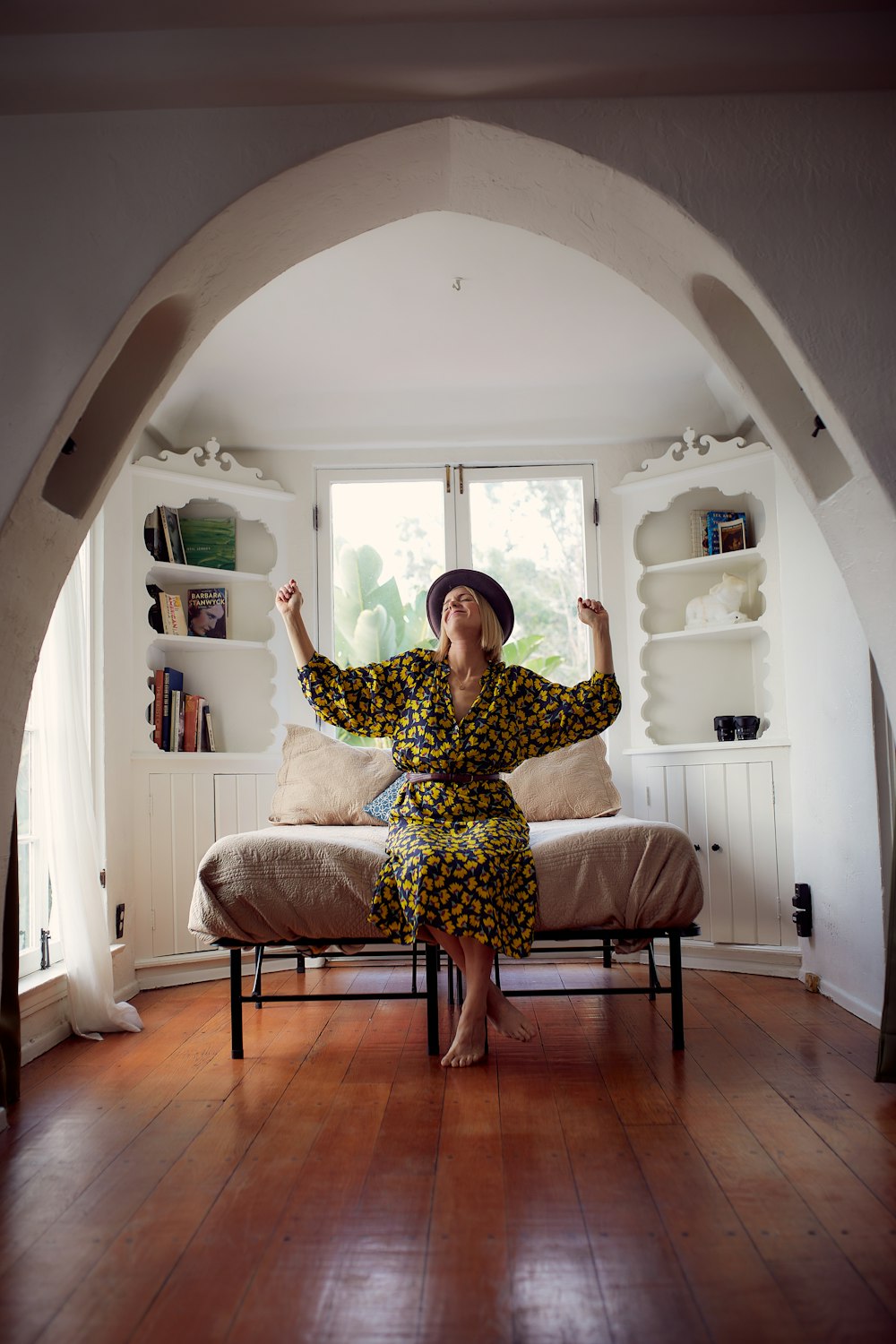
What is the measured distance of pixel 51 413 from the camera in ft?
7.50

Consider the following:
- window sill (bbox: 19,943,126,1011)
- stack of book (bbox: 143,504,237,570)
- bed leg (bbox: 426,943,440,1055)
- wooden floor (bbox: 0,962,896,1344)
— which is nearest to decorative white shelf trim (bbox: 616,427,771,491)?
stack of book (bbox: 143,504,237,570)

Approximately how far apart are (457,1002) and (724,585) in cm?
221

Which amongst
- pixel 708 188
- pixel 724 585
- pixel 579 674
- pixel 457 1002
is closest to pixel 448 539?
pixel 579 674

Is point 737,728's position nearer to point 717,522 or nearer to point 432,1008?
point 717,522

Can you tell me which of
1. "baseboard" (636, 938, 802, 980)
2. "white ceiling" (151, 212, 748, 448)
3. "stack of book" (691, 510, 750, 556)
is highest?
"white ceiling" (151, 212, 748, 448)

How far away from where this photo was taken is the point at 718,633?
4684 millimetres

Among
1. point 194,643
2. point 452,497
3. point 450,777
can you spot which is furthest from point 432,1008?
point 452,497

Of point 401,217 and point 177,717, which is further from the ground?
point 401,217

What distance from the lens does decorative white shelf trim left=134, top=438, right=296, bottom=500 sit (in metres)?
4.56

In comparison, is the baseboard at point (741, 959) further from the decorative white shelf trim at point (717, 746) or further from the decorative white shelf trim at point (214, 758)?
the decorative white shelf trim at point (214, 758)

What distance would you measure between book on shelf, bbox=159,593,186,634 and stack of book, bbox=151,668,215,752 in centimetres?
18

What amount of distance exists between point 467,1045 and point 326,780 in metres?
1.67

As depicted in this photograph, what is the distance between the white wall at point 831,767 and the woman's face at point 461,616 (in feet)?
4.08

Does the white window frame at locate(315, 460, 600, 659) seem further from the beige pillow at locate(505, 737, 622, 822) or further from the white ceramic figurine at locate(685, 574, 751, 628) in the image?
the beige pillow at locate(505, 737, 622, 822)
